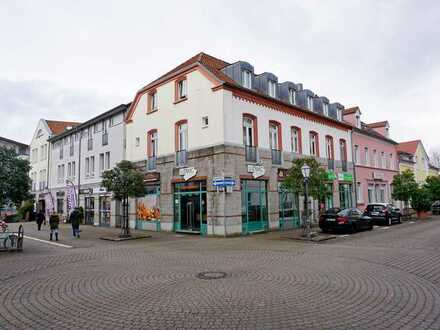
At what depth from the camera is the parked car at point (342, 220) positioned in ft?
59.9

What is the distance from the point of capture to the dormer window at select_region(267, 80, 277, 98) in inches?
858

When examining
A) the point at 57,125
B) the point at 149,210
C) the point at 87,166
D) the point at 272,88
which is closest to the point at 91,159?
the point at 87,166

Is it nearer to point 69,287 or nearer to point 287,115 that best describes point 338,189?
point 287,115

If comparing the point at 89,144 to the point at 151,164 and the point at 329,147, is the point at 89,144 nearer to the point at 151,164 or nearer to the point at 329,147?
the point at 151,164

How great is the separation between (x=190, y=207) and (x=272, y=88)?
30.9 ft

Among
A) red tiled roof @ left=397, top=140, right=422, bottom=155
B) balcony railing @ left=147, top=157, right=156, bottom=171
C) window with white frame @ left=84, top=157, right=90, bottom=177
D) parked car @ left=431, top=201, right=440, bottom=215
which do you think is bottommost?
parked car @ left=431, top=201, right=440, bottom=215

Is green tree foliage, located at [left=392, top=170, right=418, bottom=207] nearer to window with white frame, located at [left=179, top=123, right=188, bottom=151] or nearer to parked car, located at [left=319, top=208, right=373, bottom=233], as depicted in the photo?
parked car, located at [left=319, top=208, right=373, bottom=233]

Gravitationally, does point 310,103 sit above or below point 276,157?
above

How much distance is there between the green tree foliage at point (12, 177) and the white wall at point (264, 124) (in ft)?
31.9

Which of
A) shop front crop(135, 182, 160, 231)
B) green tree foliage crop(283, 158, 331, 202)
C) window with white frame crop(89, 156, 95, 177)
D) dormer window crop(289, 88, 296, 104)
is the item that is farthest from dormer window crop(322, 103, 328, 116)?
window with white frame crop(89, 156, 95, 177)

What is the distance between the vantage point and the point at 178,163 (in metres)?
20.5

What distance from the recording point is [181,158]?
20281 mm

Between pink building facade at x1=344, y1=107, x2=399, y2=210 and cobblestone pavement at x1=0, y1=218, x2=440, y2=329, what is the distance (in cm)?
1878

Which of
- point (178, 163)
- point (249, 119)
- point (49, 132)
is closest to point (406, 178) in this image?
point (249, 119)
